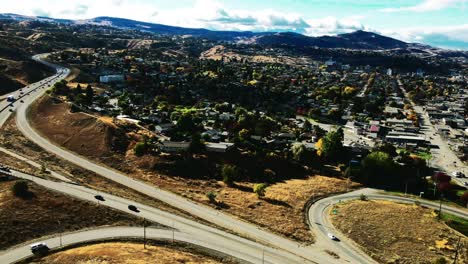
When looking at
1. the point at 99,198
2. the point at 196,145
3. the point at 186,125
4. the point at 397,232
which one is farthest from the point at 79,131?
the point at 397,232

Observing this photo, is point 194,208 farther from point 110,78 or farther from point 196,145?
point 110,78

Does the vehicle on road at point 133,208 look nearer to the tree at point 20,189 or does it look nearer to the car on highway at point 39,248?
the car on highway at point 39,248

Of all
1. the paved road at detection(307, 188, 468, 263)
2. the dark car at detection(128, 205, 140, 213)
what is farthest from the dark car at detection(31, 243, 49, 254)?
the paved road at detection(307, 188, 468, 263)

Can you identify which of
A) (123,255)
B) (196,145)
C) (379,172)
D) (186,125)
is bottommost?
(123,255)

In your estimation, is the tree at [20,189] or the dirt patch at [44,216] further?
the tree at [20,189]

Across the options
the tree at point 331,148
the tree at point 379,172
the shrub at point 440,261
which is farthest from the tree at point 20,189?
the tree at point 379,172

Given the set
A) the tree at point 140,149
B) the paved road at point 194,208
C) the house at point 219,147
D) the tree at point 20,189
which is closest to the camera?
the paved road at point 194,208

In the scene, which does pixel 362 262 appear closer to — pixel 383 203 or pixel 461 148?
pixel 383 203
